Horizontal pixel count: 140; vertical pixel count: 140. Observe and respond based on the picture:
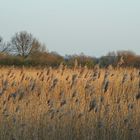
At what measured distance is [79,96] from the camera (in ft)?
24.5

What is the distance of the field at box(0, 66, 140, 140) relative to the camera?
6.97 meters

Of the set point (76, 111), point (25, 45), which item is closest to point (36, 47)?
point (25, 45)

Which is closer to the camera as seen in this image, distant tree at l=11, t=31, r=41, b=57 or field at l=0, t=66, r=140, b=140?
field at l=0, t=66, r=140, b=140

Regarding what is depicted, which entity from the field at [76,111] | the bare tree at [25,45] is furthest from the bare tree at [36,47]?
the field at [76,111]

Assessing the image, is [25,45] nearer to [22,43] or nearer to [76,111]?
[22,43]

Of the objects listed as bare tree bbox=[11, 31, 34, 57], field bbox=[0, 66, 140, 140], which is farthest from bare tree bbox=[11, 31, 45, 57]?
field bbox=[0, 66, 140, 140]

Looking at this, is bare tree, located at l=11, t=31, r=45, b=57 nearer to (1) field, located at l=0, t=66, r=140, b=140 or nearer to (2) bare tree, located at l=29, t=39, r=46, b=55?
(2) bare tree, located at l=29, t=39, r=46, b=55

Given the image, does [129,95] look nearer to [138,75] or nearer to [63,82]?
[138,75]

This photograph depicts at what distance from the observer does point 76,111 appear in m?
7.21

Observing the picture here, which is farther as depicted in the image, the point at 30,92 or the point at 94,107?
the point at 30,92

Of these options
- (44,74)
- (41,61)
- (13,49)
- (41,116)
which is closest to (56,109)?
(41,116)

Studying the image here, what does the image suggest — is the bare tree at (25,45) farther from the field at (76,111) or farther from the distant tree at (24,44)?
the field at (76,111)

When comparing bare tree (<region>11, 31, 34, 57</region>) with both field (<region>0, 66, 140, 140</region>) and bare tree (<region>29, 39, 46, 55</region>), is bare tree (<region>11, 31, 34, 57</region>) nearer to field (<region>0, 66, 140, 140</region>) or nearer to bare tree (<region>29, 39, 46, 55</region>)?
bare tree (<region>29, 39, 46, 55</region>)

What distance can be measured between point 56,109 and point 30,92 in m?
0.68
